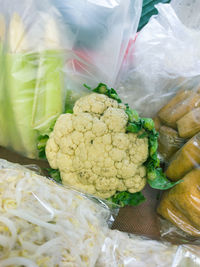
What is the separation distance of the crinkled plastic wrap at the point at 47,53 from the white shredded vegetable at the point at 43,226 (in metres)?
0.30

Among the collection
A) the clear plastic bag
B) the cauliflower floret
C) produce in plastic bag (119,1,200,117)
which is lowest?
the clear plastic bag

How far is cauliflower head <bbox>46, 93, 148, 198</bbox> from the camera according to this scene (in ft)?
2.56

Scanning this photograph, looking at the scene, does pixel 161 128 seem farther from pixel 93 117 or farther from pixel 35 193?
pixel 35 193

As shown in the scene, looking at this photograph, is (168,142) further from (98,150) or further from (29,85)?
(29,85)

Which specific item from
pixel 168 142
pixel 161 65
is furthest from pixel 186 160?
pixel 161 65

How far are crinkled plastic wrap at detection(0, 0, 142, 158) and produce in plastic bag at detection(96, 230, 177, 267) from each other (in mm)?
438

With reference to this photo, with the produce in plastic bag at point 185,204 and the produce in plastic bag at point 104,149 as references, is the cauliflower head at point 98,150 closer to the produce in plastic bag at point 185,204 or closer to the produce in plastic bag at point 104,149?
the produce in plastic bag at point 104,149

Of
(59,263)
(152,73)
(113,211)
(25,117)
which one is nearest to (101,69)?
(152,73)

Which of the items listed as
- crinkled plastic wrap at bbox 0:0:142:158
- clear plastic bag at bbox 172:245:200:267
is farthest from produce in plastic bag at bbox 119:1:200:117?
clear plastic bag at bbox 172:245:200:267

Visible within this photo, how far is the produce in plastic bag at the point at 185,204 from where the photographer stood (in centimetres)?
77

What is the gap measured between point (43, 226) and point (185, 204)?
0.46 m

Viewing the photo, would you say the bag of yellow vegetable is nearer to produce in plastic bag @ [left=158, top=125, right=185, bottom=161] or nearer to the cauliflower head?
produce in plastic bag @ [left=158, top=125, right=185, bottom=161]

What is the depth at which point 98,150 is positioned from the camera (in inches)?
30.5

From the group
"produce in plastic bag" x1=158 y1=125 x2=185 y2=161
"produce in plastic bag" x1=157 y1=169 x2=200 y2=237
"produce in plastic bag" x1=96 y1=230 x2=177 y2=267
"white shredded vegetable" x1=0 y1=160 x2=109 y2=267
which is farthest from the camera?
"produce in plastic bag" x1=158 y1=125 x2=185 y2=161
